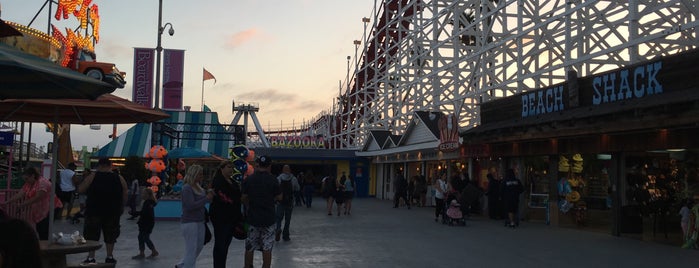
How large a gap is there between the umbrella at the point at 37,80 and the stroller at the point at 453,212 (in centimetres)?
1234

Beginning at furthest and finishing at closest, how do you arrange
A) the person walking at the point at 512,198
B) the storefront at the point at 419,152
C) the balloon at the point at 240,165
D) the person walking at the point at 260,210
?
the storefront at the point at 419,152 → the balloon at the point at 240,165 → the person walking at the point at 512,198 → the person walking at the point at 260,210

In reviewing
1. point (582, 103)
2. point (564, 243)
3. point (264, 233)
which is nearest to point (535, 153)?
point (582, 103)

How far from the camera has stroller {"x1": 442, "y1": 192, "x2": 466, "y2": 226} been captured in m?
Result: 16.0

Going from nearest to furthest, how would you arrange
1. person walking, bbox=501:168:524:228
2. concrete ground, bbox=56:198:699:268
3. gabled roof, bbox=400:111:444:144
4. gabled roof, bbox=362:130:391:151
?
concrete ground, bbox=56:198:699:268, person walking, bbox=501:168:524:228, gabled roof, bbox=400:111:444:144, gabled roof, bbox=362:130:391:151

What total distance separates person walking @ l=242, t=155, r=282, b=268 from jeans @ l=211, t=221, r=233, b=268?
36 centimetres

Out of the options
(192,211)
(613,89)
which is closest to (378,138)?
(613,89)

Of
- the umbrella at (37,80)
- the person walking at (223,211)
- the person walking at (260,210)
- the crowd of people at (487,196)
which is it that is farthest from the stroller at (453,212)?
the umbrella at (37,80)

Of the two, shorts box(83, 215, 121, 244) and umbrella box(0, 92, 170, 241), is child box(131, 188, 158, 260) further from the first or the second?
umbrella box(0, 92, 170, 241)

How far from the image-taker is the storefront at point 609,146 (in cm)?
1113

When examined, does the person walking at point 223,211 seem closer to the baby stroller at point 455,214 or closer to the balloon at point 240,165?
the baby stroller at point 455,214

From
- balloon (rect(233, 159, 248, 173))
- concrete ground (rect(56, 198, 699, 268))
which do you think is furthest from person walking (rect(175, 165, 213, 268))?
balloon (rect(233, 159, 248, 173))

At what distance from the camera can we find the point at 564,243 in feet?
39.8

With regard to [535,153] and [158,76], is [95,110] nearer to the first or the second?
[535,153]

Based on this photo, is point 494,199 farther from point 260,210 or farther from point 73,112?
point 73,112
